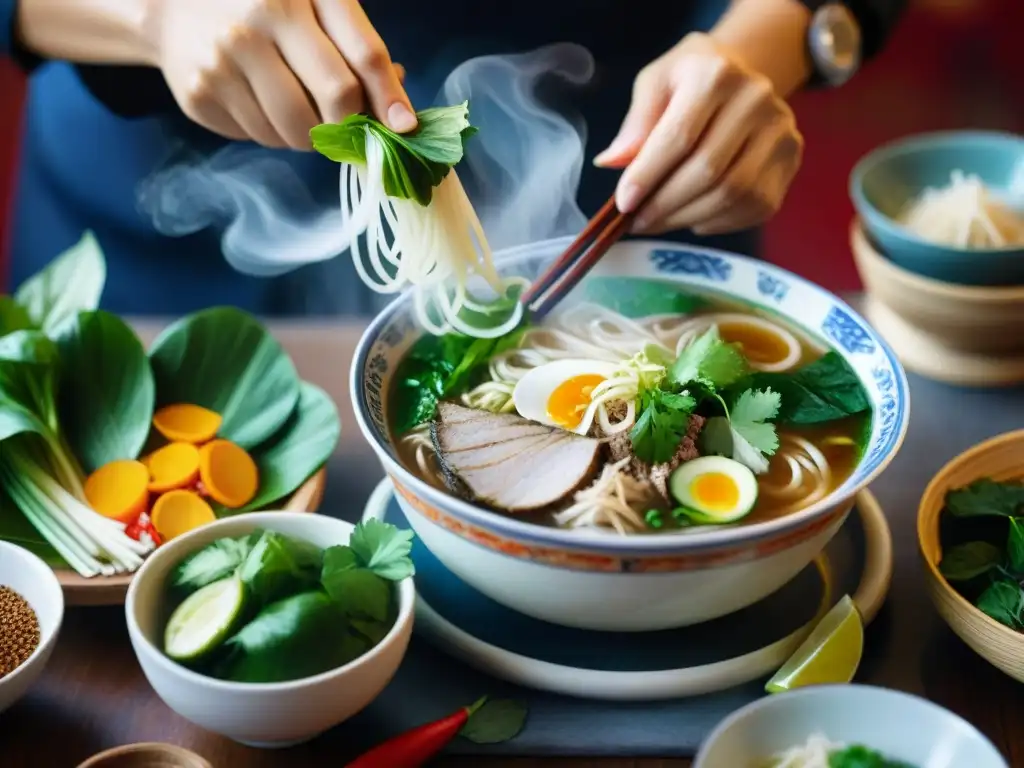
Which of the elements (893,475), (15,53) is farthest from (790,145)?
(15,53)

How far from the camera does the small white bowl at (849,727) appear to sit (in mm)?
1127

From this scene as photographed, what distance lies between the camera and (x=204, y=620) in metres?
1.25

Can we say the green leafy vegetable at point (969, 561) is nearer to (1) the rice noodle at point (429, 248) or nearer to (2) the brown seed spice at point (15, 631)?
(1) the rice noodle at point (429, 248)

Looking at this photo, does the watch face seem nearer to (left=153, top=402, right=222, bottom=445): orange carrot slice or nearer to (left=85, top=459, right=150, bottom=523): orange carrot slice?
(left=153, top=402, right=222, bottom=445): orange carrot slice

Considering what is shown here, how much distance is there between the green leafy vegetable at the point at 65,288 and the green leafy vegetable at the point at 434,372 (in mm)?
643

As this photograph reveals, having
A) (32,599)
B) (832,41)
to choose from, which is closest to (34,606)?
(32,599)

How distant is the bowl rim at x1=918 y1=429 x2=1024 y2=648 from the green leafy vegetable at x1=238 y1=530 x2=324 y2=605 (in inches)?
31.2

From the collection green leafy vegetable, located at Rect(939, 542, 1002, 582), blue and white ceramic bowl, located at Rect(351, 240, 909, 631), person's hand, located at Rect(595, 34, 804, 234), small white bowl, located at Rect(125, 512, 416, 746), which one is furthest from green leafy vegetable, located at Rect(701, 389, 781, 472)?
small white bowl, located at Rect(125, 512, 416, 746)

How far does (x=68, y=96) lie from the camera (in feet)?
8.09

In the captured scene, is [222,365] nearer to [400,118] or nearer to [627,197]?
[400,118]

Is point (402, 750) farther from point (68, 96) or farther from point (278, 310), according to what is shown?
point (68, 96)

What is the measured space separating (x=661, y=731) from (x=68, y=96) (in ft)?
6.56

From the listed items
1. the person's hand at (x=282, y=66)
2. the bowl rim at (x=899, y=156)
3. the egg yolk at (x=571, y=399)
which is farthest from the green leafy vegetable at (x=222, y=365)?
the bowl rim at (x=899, y=156)

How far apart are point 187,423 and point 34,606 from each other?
0.45m
